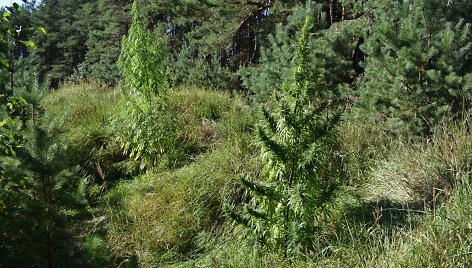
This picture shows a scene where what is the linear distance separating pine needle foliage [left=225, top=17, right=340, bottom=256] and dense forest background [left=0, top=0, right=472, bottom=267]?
0.5 inches

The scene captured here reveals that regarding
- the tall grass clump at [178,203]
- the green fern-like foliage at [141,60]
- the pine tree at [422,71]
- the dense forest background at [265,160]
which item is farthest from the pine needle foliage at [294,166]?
the green fern-like foliage at [141,60]

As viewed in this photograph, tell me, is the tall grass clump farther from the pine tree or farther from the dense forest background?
the pine tree

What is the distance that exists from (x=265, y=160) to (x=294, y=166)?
Result: 0.26m

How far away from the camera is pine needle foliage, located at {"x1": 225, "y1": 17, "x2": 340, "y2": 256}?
382 cm

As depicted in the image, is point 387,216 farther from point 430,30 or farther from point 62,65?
point 62,65

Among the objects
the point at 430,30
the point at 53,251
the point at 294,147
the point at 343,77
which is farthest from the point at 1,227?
the point at 343,77

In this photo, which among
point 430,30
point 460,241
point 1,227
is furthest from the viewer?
point 430,30

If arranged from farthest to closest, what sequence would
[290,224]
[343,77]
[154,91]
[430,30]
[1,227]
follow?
[343,77]
[154,91]
[430,30]
[290,224]
[1,227]

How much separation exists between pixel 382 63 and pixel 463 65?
1043mm

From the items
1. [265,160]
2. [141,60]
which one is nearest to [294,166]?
[265,160]

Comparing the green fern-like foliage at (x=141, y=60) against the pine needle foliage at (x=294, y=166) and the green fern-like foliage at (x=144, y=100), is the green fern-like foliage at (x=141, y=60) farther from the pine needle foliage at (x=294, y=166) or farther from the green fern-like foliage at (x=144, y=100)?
the pine needle foliage at (x=294, y=166)

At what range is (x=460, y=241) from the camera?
3062 mm

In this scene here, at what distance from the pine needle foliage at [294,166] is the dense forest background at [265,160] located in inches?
0.5

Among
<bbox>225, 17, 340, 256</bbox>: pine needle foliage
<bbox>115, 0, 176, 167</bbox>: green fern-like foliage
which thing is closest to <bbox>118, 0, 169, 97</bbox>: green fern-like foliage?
<bbox>115, 0, 176, 167</bbox>: green fern-like foliage
